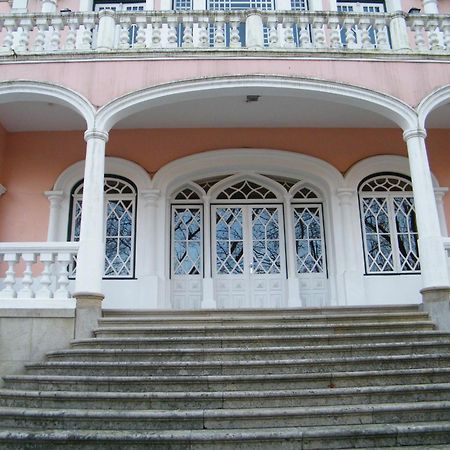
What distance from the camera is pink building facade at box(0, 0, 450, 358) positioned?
7.70m

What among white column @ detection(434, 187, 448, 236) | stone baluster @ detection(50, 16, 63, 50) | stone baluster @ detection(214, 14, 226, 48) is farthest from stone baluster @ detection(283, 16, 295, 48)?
white column @ detection(434, 187, 448, 236)

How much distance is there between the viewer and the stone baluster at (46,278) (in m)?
6.64

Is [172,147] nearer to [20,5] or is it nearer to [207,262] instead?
[207,262]

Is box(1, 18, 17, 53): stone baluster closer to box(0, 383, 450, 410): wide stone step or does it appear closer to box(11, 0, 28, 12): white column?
box(11, 0, 28, 12): white column

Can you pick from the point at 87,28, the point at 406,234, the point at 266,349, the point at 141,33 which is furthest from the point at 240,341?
the point at 87,28

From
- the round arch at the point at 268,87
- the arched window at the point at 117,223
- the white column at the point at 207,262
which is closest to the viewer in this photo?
the round arch at the point at 268,87

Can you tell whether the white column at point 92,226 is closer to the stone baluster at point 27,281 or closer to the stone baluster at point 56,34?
the stone baluster at point 27,281

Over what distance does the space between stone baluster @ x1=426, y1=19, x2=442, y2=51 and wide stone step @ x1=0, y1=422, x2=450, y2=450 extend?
638 cm

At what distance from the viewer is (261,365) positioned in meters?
5.35

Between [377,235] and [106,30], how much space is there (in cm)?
613

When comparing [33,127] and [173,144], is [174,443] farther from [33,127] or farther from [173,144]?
[33,127]

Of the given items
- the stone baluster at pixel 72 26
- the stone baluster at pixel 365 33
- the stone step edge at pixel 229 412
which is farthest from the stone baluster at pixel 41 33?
the stone step edge at pixel 229 412

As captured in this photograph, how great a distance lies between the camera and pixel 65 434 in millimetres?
4305

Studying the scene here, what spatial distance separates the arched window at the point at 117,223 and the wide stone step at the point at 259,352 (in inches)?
125
